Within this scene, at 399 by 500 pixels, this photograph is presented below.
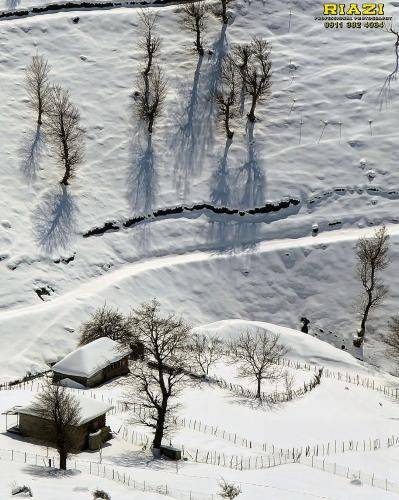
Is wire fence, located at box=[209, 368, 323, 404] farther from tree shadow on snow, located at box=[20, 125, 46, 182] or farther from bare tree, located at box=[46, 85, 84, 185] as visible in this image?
tree shadow on snow, located at box=[20, 125, 46, 182]

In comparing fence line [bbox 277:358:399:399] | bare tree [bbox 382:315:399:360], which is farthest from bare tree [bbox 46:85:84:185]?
bare tree [bbox 382:315:399:360]

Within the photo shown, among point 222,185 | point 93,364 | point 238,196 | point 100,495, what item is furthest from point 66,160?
point 100,495

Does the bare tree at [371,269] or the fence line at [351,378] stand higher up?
the bare tree at [371,269]

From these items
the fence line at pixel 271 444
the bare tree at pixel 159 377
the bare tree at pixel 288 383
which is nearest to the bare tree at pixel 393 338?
the bare tree at pixel 288 383

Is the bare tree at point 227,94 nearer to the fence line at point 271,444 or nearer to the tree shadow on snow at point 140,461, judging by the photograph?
the fence line at point 271,444

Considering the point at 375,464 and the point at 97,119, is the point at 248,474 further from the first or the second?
the point at 97,119

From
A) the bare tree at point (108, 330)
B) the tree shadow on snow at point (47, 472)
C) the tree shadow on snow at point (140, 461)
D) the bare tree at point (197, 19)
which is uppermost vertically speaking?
the bare tree at point (197, 19)
